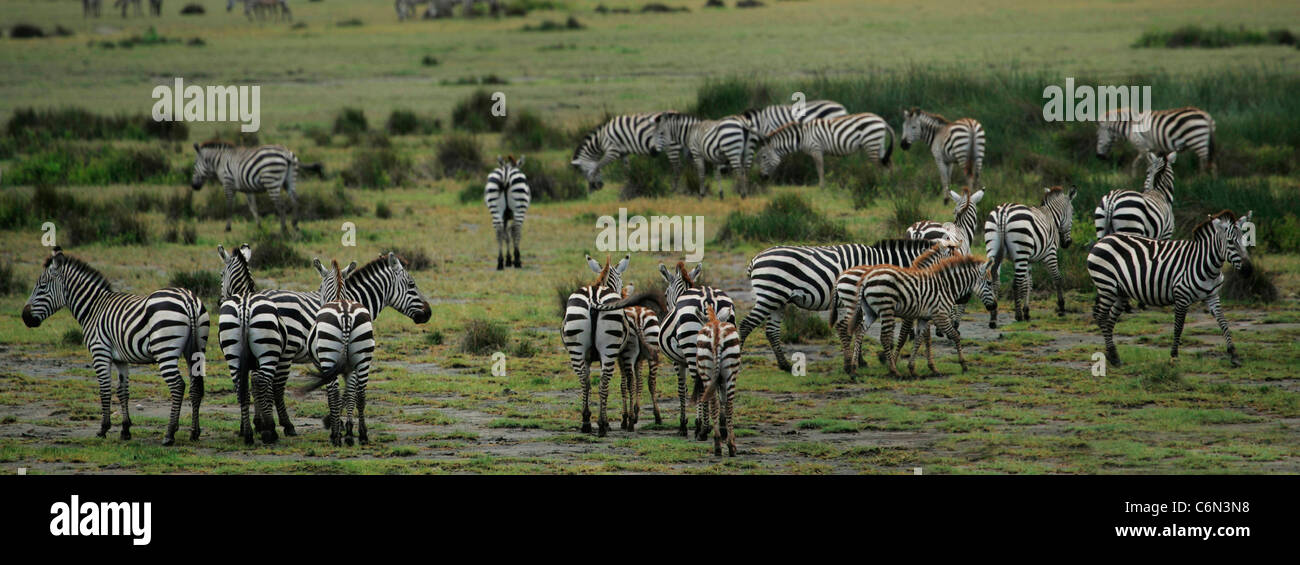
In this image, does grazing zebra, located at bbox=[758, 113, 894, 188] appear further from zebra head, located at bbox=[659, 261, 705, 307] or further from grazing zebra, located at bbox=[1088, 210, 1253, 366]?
zebra head, located at bbox=[659, 261, 705, 307]

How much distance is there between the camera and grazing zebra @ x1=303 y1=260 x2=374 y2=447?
32.3ft

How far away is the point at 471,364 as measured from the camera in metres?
13.5

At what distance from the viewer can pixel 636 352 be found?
1097 cm

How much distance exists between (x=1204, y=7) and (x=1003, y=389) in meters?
56.8

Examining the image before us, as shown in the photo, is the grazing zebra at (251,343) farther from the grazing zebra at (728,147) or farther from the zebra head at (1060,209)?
the grazing zebra at (728,147)

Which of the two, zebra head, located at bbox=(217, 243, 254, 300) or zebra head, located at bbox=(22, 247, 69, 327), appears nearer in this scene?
zebra head, located at bbox=(22, 247, 69, 327)

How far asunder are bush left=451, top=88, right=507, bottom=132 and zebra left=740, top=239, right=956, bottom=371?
19.5 meters

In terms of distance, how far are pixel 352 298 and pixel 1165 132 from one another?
16.1m

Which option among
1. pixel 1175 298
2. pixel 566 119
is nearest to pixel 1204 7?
pixel 566 119

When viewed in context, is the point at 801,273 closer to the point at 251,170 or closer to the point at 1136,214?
the point at 1136,214

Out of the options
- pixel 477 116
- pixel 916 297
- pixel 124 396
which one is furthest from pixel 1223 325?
pixel 477 116

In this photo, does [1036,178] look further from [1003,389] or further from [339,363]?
[339,363]

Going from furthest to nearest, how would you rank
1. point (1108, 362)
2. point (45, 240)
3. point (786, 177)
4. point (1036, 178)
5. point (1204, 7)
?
point (1204, 7) < point (786, 177) < point (1036, 178) < point (45, 240) < point (1108, 362)

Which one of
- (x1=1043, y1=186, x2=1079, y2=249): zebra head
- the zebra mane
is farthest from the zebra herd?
(x1=1043, y1=186, x2=1079, y2=249): zebra head
